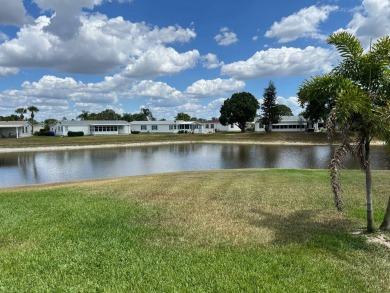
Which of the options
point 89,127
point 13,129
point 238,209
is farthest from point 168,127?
point 238,209

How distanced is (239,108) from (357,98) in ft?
254

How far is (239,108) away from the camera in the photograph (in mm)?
82562

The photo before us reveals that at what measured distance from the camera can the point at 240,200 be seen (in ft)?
A: 33.0

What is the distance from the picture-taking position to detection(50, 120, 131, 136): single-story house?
76.1 meters

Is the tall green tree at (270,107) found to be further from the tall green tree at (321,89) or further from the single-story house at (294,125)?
the tall green tree at (321,89)

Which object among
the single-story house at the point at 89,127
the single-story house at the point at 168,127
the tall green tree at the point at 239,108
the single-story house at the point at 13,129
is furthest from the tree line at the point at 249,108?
the single-story house at the point at 13,129

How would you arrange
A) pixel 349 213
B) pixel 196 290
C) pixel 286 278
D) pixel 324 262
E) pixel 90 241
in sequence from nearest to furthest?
pixel 196 290, pixel 286 278, pixel 324 262, pixel 90 241, pixel 349 213

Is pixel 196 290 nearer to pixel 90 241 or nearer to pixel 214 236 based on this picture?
pixel 214 236

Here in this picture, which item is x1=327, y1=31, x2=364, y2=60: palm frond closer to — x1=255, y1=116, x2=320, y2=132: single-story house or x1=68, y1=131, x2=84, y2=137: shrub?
x1=68, y1=131, x2=84, y2=137: shrub

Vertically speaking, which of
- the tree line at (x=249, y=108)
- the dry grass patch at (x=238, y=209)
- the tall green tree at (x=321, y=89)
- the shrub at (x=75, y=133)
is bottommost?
A: the dry grass patch at (x=238, y=209)

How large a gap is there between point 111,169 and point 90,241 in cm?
2220

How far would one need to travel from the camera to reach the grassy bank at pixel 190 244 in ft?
15.3

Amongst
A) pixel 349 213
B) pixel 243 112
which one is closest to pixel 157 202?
pixel 349 213

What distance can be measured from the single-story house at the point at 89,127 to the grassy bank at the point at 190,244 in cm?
6956
